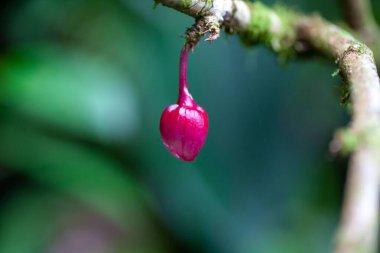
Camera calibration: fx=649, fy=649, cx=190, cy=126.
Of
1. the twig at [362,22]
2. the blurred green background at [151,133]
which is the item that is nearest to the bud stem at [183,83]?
the twig at [362,22]

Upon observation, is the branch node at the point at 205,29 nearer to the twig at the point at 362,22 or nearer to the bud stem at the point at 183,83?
the bud stem at the point at 183,83

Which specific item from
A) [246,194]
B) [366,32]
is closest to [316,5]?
[246,194]

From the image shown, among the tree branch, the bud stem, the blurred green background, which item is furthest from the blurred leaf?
the bud stem

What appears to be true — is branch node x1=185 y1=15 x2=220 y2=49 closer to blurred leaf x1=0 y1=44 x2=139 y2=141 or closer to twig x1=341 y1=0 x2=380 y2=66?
twig x1=341 y1=0 x2=380 y2=66

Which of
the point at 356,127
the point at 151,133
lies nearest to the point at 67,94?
the point at 151,133

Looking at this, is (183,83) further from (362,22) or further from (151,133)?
(151,133)
